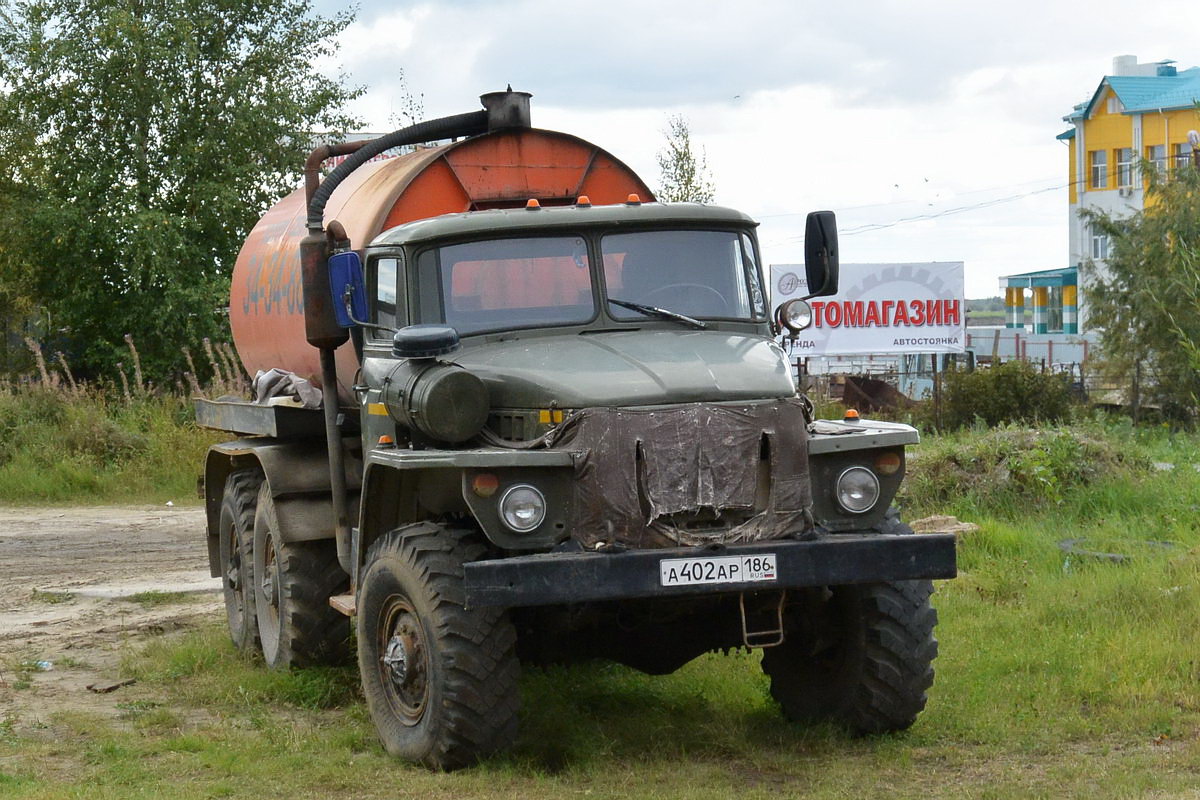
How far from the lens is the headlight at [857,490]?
6509mm

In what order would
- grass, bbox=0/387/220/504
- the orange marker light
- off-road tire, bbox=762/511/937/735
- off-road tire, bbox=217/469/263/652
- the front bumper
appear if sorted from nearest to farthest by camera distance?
1. the front bumper
2. the orange marker light
3. off-road tire, bbox=762/511/937/735
4. off-road tire, bbox=217/469/263/652
5. grass, bbox=0/387/220/504

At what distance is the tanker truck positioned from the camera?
609 cm

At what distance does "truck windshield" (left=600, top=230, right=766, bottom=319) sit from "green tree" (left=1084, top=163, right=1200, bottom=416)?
19269 millimetres

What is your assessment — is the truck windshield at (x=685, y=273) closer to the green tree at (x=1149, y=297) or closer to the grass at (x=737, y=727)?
the grass at (x=737, y=727)

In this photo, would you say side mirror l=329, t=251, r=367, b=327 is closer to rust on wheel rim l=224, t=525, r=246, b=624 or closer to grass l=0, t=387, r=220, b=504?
rust on wheel rim l=224, t=525, r=246, b=624

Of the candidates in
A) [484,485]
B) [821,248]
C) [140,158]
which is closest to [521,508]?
[484,485]

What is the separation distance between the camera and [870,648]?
263 inches

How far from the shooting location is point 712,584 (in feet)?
19.5

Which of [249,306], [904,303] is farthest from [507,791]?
[904,303]

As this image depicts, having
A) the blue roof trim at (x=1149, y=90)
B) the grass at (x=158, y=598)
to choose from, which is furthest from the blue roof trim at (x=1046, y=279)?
the grass at (x=158, y=598)

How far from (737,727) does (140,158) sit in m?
24.0

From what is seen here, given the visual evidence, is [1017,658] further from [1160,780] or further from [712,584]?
[712,584]

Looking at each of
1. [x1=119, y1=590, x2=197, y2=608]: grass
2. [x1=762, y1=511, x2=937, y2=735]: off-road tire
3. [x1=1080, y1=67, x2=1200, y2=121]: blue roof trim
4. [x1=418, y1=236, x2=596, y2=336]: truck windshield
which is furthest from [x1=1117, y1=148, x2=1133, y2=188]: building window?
[x1=762, y1=511, x2=937, y2=735]: off-road tire

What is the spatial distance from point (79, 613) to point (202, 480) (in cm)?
132
